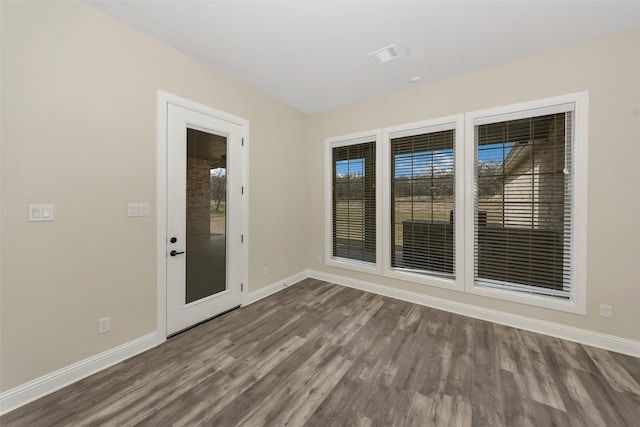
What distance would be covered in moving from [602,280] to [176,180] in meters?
4.47

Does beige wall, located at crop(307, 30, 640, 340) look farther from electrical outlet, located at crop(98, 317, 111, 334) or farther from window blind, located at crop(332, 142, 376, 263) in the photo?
electrical outlet, located at crop(98, 317, 111, 334)

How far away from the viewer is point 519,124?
9.17 feet

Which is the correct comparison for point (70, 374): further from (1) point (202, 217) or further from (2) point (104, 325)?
(1) point (202, 217)

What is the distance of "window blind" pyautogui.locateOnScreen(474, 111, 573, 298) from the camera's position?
2.61m

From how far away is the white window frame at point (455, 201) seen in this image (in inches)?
121

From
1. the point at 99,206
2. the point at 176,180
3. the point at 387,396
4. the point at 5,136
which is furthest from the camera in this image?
the point at 176,180

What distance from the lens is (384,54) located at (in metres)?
2.62

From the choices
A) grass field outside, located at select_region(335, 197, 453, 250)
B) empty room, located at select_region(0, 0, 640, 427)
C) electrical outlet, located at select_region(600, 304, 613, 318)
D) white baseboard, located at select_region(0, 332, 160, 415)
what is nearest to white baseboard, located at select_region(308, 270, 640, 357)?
empty room, located at select_region(0, 0, 640, 427)

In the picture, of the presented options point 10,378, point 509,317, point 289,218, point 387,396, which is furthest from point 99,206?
point 509,317

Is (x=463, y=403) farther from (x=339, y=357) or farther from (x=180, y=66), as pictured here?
(x=180, y=66)

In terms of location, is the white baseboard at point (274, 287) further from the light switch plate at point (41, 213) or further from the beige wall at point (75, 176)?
the light switch plate at point (41, 213)

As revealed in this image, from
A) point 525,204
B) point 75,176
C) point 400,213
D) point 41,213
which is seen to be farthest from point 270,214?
point 525,204

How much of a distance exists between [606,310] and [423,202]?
6.74ft

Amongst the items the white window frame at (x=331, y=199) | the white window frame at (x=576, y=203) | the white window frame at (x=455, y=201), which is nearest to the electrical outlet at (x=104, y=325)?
the white window frame at (x=331, y=199)
